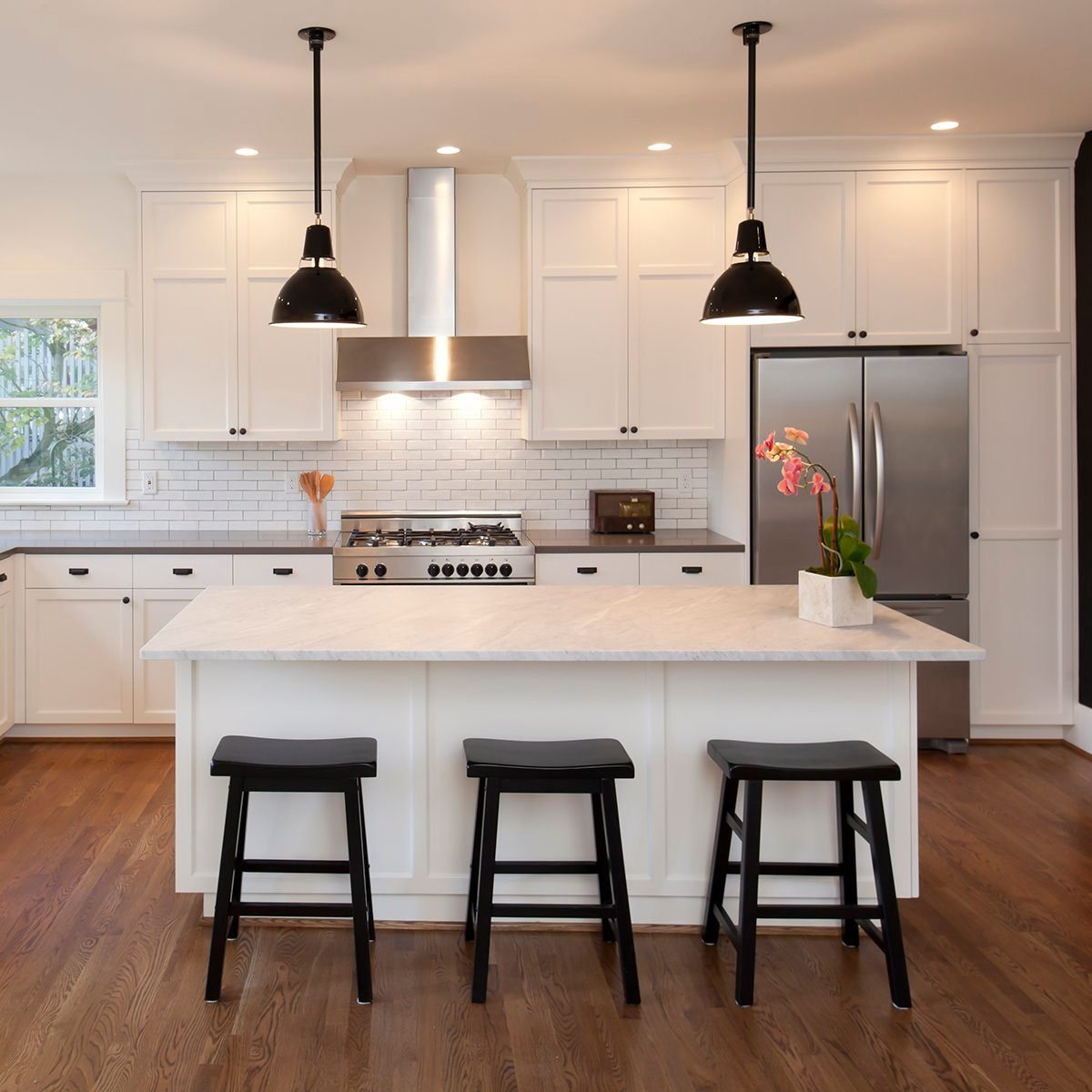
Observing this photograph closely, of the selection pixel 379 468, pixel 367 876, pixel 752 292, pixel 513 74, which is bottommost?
pixel 367 876

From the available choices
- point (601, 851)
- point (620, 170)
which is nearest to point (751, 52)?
point (620, 170)

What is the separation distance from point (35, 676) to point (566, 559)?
2446 millimetres

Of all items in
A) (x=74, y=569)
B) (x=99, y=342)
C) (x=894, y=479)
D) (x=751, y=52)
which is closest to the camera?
(x=751, y=52)

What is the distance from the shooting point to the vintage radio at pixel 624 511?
5402 millimetres

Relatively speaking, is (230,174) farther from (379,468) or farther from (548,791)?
(548,791)

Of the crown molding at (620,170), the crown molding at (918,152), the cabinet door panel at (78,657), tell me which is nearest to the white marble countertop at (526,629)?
the cabinet door panel at (78,657)

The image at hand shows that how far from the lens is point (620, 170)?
5145 millimetres

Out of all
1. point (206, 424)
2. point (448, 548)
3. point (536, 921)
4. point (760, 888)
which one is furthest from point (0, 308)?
point (760, 888)

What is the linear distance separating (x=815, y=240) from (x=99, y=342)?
3466 millimetres

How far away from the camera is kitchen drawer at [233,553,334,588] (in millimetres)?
4953

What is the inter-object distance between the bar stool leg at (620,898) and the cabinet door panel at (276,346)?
3.01 m

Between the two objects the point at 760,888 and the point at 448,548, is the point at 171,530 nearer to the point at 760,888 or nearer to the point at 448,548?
the point at 448,548

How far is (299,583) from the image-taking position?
4.95m

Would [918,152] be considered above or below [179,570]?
above
